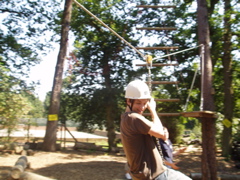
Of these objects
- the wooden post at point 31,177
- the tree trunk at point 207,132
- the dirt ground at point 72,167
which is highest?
the tree trunk at point 207,132

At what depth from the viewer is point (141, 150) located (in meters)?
2.32

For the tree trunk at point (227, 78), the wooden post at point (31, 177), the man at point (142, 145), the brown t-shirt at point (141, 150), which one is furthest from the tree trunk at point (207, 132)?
the brown t-shirt at point (141, 150)

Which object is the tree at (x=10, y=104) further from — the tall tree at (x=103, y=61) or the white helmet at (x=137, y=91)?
the white helmet at (x=137, y=91)

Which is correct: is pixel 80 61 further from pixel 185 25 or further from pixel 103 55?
pixel 185 25

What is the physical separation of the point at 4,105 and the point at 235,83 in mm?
9118

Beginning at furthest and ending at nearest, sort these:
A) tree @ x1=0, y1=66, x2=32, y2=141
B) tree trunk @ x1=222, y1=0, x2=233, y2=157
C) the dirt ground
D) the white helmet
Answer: tree trunk @ x1=222, y1=0, x2=233, y2=157, tree @ x1=0, y1=66, x2=32, y2=141, the dirt ground, the white helmet

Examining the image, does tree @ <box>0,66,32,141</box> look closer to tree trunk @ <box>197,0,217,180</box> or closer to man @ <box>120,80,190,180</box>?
tree trunk @ <box>197,0,217,180</box>

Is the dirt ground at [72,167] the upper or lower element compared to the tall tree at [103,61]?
lower

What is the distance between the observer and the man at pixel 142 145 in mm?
2289

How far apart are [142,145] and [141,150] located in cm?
4

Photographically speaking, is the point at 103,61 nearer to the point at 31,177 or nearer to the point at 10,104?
the point at 10,104

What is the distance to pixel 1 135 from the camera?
1027 centimetres

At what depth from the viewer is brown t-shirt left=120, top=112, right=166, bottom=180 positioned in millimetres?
2287

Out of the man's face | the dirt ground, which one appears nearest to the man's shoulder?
the man's face
